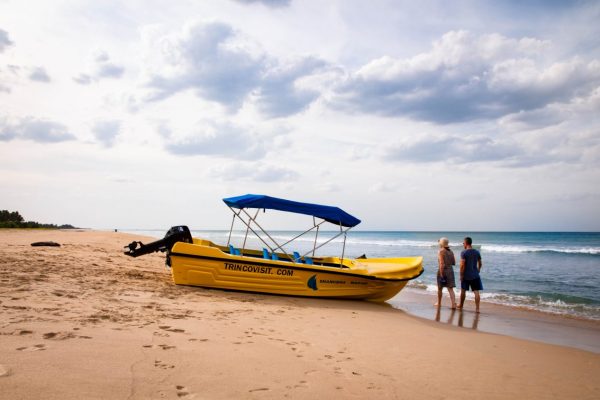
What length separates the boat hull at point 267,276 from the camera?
343 inches

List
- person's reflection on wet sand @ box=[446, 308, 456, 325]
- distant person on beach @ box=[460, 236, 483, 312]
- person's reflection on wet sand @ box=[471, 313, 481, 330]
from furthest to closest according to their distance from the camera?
distant person on beach @ box=[460, 236, 483, 312]
person's reflection on wet sand @ box=[446, 308, 456, 325]
person's reflection on wet sand @ box=[471, 313, 481, 330]

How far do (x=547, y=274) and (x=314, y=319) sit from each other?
52.0ft

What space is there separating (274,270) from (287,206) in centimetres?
155

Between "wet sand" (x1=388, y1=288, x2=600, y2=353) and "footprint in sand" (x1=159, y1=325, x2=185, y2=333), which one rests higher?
"footprint in sand" (x1=159, y1=325, x2=185, y2=333)

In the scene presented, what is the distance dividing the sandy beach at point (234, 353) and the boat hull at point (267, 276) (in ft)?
3.51

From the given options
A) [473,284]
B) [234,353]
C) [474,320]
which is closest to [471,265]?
[473,284]

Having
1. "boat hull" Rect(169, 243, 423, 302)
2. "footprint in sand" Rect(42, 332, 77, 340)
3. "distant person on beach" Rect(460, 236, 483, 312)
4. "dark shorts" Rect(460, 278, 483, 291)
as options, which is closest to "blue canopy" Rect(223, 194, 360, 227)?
"boat hull" Rect(169, 243, 423, 302)

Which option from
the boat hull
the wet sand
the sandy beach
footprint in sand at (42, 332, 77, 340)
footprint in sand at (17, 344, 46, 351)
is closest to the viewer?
the sandy beach

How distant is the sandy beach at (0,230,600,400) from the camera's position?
3.25m

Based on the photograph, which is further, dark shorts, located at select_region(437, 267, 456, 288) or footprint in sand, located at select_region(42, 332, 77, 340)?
dark shorts, located at select_region(437, 267, 456, 288)

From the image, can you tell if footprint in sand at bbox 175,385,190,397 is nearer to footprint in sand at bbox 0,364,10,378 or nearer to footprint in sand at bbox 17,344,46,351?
footprint in sand at bbox 0,364,10,378

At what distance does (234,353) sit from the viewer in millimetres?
4250

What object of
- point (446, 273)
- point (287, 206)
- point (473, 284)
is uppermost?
point (287, 206)

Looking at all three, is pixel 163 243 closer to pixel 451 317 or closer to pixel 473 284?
pixel 451 317
